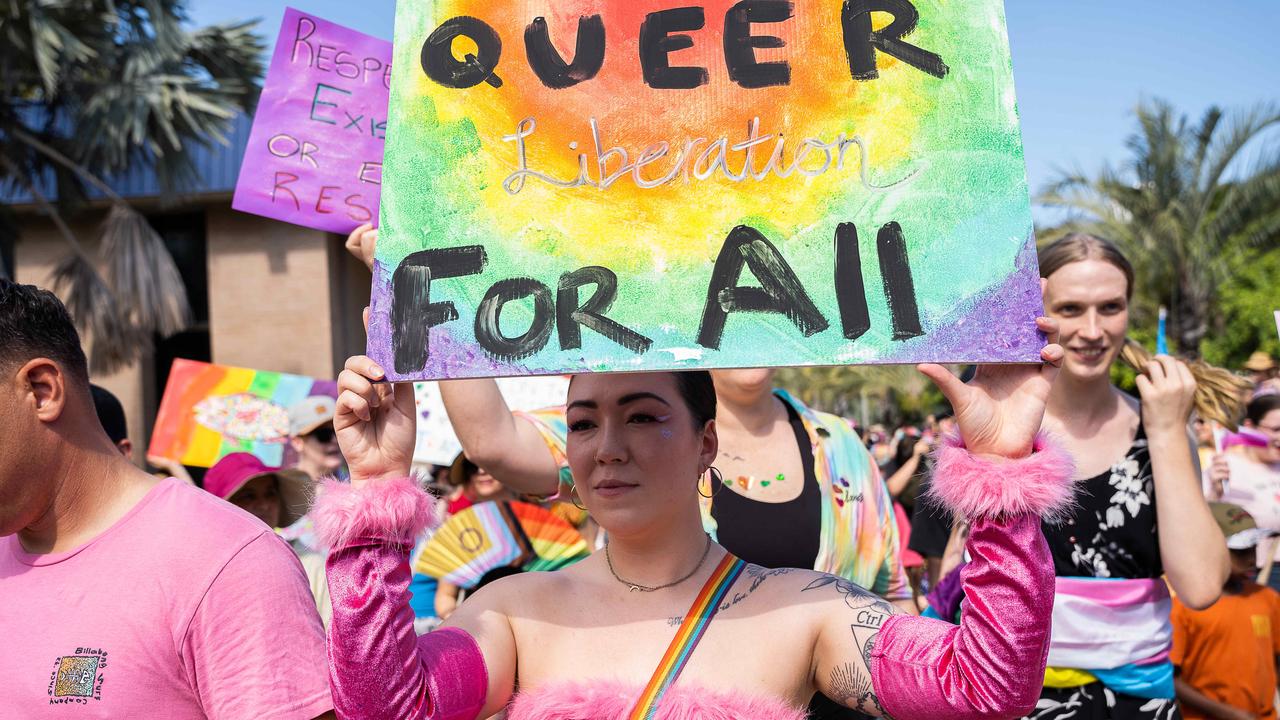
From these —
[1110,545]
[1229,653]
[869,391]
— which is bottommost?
[869,391]

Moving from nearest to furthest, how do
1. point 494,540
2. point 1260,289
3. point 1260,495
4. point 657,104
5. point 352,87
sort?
point 657,104, point 352,87, point 494,540, point 1260,495, point 1260,289

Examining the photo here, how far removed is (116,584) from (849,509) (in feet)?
6.55

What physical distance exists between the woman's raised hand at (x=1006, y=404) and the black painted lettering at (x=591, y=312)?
1.61ft

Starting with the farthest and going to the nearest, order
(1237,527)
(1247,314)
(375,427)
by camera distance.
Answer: (1247,314) → (1237,527) → (375,427)

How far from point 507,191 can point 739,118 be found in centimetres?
44

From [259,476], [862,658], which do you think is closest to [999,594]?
[862,658]

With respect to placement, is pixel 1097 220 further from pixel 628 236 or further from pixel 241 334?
pixel 628 236

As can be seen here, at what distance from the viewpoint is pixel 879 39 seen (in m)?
1.92

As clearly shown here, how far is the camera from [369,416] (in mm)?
1913

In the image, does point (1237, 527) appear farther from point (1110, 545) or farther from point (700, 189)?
point (700, 189)

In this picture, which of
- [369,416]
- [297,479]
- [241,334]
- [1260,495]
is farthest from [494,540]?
[241,334]

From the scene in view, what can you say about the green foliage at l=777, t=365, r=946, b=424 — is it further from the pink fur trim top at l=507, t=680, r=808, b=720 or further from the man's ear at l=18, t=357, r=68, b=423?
the man's ear at l=18, t=357, r=68, b=423

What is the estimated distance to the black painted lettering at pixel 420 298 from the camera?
1888 mm

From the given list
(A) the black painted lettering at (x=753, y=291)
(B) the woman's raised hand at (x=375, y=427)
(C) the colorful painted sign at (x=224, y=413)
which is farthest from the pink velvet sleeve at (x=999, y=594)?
(C) the colorful painted sign at (x=224, y=413)
